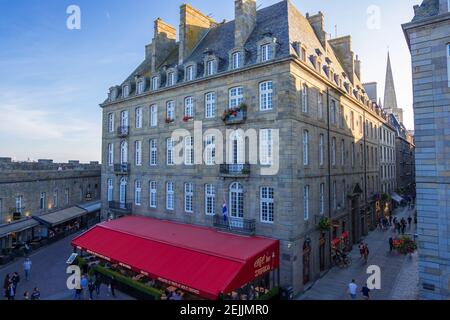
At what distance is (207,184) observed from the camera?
20.4 metres

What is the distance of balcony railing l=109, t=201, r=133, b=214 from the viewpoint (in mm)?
25914

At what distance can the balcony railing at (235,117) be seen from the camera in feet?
60.1

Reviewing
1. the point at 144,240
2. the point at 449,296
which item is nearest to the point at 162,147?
the point at 144,240

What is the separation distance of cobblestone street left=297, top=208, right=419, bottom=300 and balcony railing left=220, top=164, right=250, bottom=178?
761cm

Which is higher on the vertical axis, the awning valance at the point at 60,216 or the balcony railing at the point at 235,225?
the balcony railing at the point at 235,225

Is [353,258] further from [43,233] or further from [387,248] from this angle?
[43,233]

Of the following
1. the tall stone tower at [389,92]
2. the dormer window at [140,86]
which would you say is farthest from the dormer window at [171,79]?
the tall stone tower at [389,92]

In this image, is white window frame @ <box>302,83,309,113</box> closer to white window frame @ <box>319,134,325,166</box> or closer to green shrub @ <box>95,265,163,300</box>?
white window frame @ <box>319,134,325,166</box>

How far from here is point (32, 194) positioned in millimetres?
28438

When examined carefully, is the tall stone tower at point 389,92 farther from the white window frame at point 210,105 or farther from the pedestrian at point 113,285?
the pedestrian at point 113,285

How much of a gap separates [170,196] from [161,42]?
1475cm

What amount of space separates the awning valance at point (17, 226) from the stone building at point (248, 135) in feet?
20.1

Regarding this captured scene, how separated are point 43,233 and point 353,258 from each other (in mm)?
27942

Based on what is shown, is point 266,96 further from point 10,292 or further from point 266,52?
point 10,292
